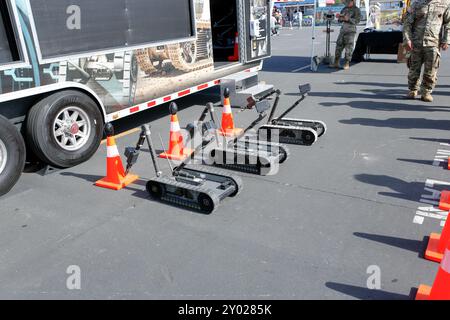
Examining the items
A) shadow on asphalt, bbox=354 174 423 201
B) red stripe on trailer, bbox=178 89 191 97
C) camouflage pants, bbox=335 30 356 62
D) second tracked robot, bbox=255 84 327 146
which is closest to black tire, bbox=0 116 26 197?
red stripe on trailer, bbox=178 89 191 97

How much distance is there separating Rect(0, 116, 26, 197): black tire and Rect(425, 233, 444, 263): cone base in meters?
4.44

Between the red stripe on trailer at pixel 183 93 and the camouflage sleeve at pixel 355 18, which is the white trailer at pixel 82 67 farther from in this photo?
the camouflage sleeve at pixel 355 18

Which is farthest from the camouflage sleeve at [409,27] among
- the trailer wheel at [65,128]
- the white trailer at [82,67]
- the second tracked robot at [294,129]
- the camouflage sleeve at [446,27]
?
the trailer wheel at [65,128]

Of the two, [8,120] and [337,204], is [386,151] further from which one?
[8,120]

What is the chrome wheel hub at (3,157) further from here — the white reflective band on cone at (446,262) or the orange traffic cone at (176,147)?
the white reflective band on cone at (446,262)

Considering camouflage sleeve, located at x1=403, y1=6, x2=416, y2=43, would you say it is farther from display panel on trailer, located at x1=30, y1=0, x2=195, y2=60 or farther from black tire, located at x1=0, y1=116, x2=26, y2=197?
black tire, located at x1=0, y1=116, x2=26, y2=197

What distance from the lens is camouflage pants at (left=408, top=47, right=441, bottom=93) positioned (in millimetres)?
7417

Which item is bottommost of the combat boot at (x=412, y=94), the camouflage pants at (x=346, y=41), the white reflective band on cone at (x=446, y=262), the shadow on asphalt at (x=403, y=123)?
the shadow on asphalt at (x=403, y=123)

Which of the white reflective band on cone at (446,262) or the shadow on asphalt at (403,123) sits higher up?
the white reflective band on cone at (446,262)

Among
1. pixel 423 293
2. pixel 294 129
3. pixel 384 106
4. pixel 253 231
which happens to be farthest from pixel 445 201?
pixel 384 106

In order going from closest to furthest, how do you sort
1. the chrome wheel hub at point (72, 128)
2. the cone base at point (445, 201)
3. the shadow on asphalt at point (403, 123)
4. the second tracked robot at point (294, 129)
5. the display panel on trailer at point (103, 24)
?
1. the cone base at point (445, 201)
2. the display panel on trailer at point (103, 24)
3. the chrome wheel hub at point (72, 128)
4. the second tracked robot at point (294, 129)
5. the shadow on asphalt at point (403, 123)

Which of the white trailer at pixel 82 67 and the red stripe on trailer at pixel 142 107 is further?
the red stripe on trailer at pixel 142 107

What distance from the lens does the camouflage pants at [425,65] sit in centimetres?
742

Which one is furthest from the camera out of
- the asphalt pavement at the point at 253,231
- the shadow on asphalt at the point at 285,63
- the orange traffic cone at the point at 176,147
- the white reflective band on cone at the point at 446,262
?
the shadow on asphalt at the point at 285,63
